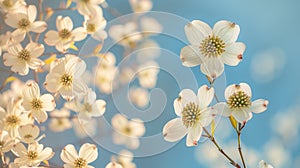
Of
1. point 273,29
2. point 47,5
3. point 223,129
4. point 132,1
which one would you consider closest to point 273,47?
point 273,29

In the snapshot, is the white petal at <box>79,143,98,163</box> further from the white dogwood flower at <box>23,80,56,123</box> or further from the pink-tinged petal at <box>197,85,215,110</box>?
the pink-tinged petal at <box>197,85,215,110</box>

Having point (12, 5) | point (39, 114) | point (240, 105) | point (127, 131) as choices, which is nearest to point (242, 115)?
point (240, 105)

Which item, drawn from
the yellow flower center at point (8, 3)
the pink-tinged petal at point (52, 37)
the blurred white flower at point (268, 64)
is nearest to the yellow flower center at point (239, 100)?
the blurred white flower at point (268, 64)

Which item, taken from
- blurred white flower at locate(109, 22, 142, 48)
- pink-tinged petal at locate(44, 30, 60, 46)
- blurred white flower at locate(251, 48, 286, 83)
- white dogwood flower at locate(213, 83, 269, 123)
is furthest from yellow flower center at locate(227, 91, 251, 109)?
pink-tinged petal at locate(44, 30, 60, 46)

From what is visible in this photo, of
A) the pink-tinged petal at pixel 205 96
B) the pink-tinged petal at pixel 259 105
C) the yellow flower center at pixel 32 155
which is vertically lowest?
the pink-tinged petal at pixel 259 105

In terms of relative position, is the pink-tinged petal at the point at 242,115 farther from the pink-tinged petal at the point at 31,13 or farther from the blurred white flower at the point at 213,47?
the pink-tinged petal at the point at 31,13

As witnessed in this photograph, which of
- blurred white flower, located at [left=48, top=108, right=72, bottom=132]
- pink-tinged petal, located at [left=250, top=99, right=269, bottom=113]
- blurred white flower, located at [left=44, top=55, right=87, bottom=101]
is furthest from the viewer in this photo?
blurred white flower, located at [left=48, top=108, right=72, bottom=132]
